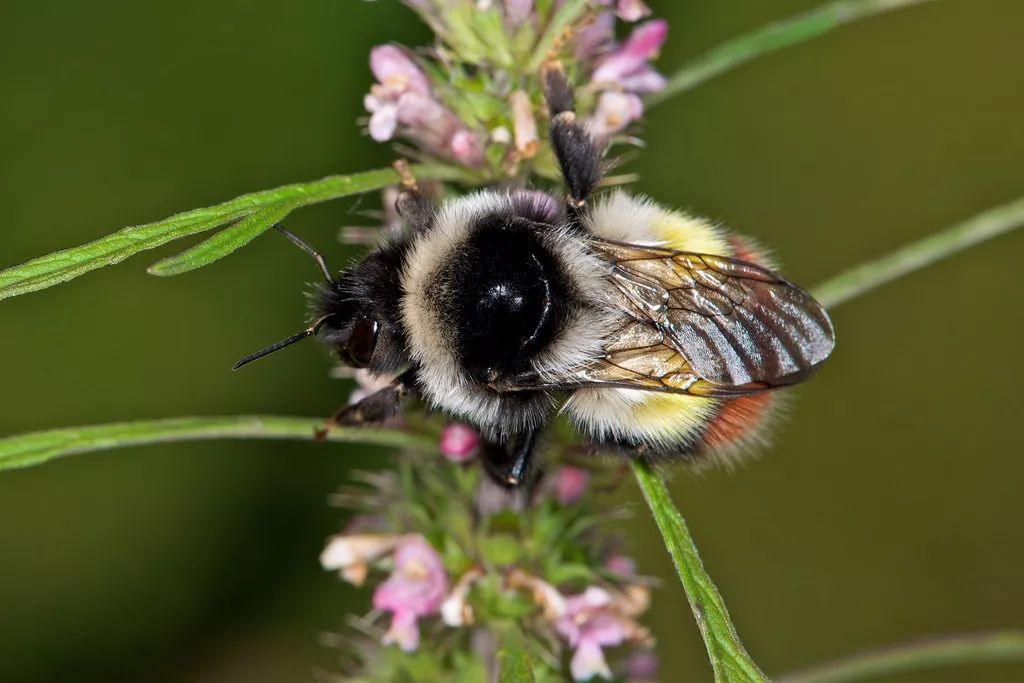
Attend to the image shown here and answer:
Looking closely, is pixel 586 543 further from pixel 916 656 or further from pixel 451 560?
pixel 916 656

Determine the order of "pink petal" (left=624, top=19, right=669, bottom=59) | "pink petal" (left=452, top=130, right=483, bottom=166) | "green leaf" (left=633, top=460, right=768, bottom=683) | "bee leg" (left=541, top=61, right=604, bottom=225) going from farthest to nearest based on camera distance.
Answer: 1. "pink petal" (left=624, top=19, right=669, bottom=59)
2. "pink petal" (left=452, top=130, right=483, bottom=166)
3. "bee leg" (left=541, top=61, right=604, bottom=225)
4. "green leaf" (left=633, top=460, right=768, bottom=683)

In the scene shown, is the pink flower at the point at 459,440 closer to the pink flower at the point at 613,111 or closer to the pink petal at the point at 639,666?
the pink flower at the point at 613,111

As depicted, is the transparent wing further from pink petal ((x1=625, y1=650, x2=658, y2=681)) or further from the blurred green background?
the blurred green background

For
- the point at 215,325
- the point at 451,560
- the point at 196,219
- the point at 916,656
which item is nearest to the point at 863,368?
the point at 916,656

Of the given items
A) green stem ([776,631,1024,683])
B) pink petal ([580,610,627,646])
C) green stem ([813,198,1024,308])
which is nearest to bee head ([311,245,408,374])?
pink petal ([580,610,627,646])

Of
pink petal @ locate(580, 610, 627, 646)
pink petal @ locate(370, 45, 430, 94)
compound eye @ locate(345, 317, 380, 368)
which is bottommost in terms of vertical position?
pink petal @ locate(580, 610, 627, 646)

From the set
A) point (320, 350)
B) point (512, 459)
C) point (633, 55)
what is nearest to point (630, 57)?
point (633, 55)

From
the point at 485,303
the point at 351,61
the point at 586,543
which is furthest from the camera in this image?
the point at 351,61
